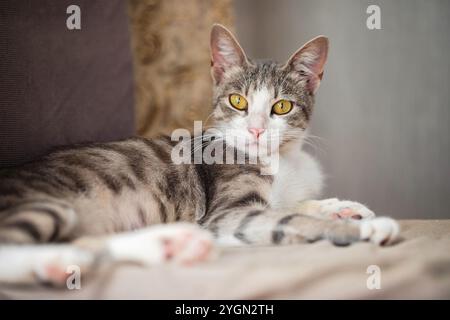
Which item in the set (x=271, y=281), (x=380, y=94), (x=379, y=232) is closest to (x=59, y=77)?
(x=271, y=281)

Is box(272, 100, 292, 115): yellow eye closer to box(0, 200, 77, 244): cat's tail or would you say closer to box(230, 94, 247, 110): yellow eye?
box(230, 94, 247, 110): yellow eye

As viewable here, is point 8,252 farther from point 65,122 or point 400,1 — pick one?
point 400,1

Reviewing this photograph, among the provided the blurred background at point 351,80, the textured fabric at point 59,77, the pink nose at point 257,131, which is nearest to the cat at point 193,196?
the pink nose at point 257,131

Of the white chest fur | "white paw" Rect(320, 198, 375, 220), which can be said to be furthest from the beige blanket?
the white chest fur

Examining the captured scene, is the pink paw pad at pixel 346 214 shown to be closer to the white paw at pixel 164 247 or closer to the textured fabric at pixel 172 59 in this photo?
the white paw at pixel 164 247

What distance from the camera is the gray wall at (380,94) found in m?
2.27

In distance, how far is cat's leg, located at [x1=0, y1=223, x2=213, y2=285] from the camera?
0.82 m

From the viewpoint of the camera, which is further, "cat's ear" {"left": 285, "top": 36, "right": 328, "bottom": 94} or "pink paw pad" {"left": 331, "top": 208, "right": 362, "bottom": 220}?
"cat's ear" {"left": 285, "top": 36, "right": 328, "bottom": 94}

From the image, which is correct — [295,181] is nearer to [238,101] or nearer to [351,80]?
[238,101]

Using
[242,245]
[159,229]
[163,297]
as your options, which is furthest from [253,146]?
[163,297]

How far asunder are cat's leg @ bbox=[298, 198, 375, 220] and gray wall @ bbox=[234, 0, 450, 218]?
896 millimetres

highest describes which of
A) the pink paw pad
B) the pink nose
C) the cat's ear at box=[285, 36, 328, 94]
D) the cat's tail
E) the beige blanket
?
the cat's ear at box=[285, 36, 328, 94]

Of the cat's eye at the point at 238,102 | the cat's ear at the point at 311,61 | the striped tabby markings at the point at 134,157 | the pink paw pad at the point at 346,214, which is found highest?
the cat's ear at the point at 311,61
